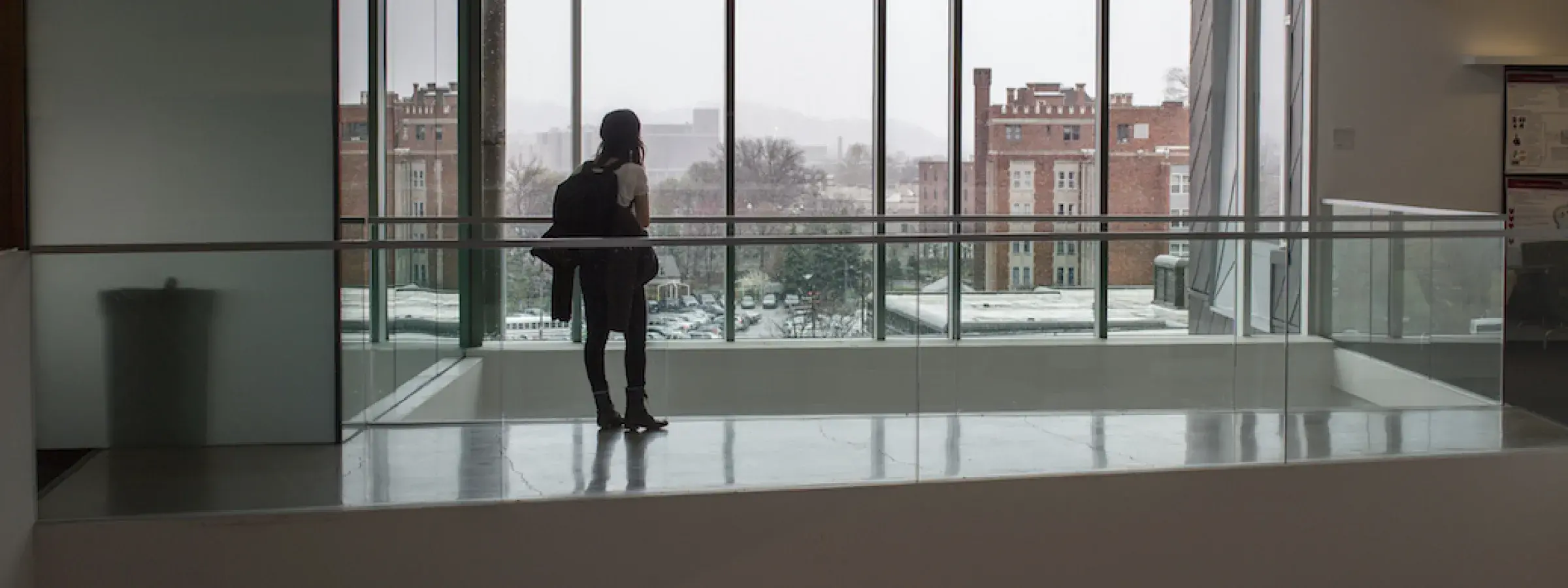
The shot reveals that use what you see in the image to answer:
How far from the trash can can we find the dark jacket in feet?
3.13

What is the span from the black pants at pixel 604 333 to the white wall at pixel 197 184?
0.78 metres

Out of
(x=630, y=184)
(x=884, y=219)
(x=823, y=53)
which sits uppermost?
(x=823, y=53)

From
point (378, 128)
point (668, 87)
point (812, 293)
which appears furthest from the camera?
point (668, 87)

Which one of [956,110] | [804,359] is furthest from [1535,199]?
[804,359]

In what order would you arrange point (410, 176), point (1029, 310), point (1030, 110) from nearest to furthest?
point (1029, 310), point (410, 176), point (1030, 110)

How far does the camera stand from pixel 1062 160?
8883 millimetres

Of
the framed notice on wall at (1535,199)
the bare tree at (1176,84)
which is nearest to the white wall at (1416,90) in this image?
the framed notice on wall at (1535,199)

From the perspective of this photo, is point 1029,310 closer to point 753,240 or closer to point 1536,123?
point 753,240

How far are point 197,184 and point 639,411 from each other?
152 centimetres

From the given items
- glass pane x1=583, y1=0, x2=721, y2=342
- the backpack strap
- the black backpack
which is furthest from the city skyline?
the black backpack

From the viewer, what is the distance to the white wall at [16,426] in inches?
160

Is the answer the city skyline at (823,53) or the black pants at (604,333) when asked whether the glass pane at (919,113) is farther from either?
the black pants at (604,333)

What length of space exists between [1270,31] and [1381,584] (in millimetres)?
4830

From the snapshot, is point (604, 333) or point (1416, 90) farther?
point (1416, 90)
